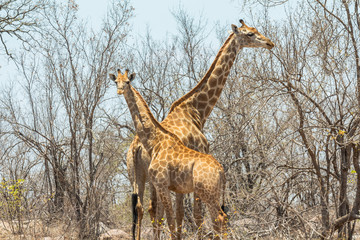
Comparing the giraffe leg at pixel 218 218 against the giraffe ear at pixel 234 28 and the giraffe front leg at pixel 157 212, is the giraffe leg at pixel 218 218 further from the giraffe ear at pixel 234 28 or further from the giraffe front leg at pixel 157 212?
the giraffe ear at pixel 234 28

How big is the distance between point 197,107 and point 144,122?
3.88ft

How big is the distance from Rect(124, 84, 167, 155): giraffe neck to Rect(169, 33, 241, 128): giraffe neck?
0.79m

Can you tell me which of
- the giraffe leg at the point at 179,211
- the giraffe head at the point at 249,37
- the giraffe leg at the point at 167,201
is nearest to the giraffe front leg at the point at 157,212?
the giraffe leg at the point at 167,201

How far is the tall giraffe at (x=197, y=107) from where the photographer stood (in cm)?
841

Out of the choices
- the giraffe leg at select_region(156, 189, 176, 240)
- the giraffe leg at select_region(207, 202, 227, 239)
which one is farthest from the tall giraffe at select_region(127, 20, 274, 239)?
the giraffe leg at select_region(207, 202, 227, 239)

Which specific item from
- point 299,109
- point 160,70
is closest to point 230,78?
point 160,70

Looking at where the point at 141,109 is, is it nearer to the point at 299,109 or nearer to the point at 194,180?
the point at 194,180

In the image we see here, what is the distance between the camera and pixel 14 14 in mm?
15266

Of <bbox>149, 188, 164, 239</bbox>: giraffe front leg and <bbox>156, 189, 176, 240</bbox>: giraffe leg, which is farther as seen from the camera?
<bbox>149, 188, 164, 239</bbox>: giraffe front leg

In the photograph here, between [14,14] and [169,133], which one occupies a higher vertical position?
[14,14]

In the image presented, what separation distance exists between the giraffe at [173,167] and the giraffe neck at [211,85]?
2.94 feet

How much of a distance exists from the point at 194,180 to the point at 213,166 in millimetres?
329

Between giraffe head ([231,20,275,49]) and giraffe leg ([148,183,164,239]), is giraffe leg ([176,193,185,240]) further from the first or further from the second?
giraffe head ([231,20,275,49])

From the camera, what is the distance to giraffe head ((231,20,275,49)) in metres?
8.50
